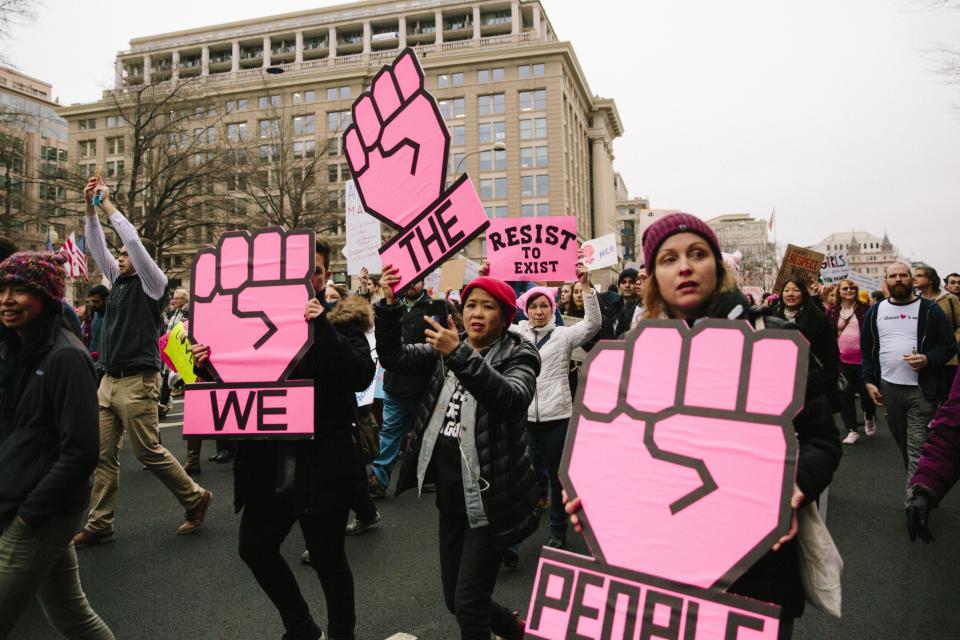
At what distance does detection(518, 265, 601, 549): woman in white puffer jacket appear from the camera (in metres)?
4.52

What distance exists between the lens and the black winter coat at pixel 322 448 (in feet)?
9.09

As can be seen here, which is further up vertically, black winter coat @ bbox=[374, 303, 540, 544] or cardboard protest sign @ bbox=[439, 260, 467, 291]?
cardboard protest sign @ bbox=[439, 260, 467, 291]

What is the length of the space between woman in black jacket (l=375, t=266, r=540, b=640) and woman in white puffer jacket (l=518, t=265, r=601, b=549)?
5.42 ft

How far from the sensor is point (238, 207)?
88.6 ft

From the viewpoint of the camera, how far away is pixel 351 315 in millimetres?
3045

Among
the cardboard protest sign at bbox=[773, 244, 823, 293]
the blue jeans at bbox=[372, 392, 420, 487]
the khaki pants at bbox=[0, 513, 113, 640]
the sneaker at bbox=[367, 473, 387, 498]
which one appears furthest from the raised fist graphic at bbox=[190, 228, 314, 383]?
the cardboard protest sign at bbox=[773, 244, 823, 293]

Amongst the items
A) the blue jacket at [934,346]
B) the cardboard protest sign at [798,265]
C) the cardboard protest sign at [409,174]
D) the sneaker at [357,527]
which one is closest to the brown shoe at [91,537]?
the sneaker at [357,527]

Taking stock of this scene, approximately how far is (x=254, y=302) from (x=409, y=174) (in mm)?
934

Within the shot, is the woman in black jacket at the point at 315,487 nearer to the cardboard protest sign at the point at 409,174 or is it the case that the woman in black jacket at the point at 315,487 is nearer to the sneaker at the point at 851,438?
the cardboard protest sign at the point at 409,174

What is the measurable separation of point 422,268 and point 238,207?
26504mm

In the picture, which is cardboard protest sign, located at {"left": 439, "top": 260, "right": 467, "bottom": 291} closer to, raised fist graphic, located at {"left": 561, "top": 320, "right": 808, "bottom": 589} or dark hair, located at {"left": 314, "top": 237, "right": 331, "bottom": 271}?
dark hair, located at {"left": 314, "top": 237, "right": 331, "bottom": 271}

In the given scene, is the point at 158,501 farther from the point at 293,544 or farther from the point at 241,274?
the point at 241,274

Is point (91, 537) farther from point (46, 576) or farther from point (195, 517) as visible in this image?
point (46, 576)

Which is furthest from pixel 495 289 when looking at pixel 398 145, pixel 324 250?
pixel 324 250
